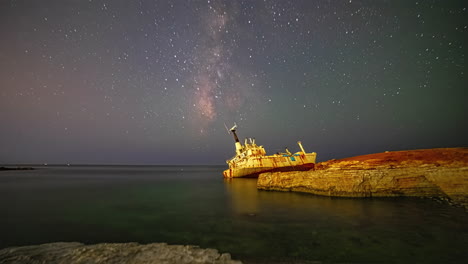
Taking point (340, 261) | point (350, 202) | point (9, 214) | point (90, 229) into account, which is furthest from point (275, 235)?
point (9, 214)

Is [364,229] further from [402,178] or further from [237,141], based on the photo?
[237,141]

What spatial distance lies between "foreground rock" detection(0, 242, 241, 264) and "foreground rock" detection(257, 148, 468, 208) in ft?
43.3

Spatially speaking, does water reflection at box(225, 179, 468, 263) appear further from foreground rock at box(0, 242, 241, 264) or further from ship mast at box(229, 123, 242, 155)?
ship mast at box(229, 123, 242, 155)

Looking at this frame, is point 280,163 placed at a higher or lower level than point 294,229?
higher

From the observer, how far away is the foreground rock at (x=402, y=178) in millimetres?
13747

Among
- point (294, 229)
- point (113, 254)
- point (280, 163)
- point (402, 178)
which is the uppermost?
point (280, 163)

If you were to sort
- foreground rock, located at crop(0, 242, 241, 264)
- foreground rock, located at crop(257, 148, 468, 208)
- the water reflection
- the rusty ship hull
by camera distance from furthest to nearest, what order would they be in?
the rusty ship hull
foreground rock, located at crop(257, 148, 468, 208)
the water reflection
foreground rock, located at crop(0, 242, 241, 264)

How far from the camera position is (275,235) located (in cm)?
875

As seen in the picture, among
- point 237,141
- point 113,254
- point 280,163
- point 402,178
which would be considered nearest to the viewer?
point 113,254

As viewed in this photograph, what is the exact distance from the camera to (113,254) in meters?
5.98

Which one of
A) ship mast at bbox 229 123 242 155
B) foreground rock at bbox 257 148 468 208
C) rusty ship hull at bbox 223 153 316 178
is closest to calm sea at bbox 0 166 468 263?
foreground rock at bbox 257 148 468 208

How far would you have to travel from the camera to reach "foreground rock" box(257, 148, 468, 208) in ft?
45.1

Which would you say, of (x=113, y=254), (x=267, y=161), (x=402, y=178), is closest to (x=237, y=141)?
(x=267, y=161)

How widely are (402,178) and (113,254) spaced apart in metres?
17.9
